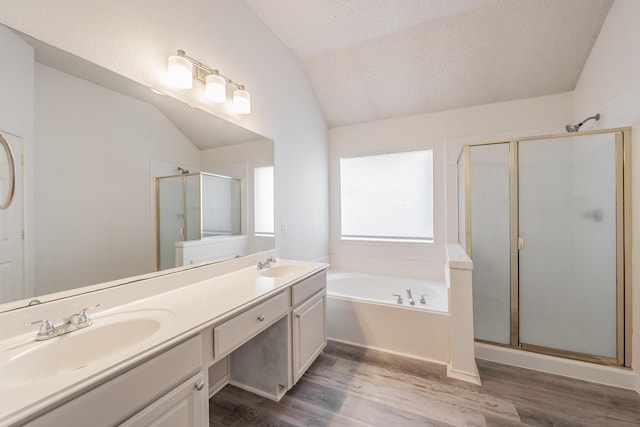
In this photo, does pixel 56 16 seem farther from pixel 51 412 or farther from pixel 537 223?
pixel 537 223

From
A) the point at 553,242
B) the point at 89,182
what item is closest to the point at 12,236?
the point at 89,182

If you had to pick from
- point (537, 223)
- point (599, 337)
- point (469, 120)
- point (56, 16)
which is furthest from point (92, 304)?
point (469, 120)

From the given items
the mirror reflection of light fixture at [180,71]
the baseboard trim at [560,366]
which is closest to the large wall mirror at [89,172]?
the mirror reflection of light fixture at [180,71]

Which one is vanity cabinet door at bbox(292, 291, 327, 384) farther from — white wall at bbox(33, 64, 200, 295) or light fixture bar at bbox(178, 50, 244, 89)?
light fixture bar at bbox(178, 50, 244, 89)

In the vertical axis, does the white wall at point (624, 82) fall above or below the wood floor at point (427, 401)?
above

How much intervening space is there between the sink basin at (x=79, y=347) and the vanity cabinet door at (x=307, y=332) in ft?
2.72

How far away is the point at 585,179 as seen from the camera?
1.96 m

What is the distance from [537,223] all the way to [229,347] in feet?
7.99

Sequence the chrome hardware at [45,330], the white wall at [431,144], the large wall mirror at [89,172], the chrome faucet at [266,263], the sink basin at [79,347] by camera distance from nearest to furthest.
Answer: the sink basin at [79,347] → the chrome hardware at [45,330] → the large wall mirror at [89,172] → the chrome faucet at [266,263] → the white wall at [431,144]

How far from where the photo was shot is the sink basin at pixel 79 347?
2.47ft

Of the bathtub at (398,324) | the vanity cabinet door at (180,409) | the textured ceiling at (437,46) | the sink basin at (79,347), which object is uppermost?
the textured ceiling at (437,46)

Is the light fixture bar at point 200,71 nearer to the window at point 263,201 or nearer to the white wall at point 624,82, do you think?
the window at point 263,201

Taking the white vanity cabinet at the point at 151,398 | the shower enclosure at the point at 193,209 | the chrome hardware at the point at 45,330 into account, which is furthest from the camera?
the shower enclosure at the point at 193,209

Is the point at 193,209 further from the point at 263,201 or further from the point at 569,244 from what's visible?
the point at 569,244
